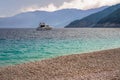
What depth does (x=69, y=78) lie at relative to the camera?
19.8 meters

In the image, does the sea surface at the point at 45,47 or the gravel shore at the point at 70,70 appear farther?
the sea surface at the point at 45,47

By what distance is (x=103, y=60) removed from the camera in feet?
91.2

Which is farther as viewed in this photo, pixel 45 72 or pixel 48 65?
pixel 48 65

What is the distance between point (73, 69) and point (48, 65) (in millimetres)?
3148

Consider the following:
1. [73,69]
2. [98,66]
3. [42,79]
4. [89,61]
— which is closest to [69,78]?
[42,79]

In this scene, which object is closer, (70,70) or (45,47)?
(70,70)

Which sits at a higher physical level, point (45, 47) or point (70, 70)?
point (70, 70)

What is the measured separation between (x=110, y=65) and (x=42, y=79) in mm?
7696

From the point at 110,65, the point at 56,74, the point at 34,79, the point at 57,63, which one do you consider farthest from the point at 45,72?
the point at 110,65

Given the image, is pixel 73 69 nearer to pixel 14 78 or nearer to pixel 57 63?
pixel 57 63

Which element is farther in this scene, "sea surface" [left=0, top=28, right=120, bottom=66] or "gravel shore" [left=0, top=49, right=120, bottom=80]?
"sea surface" [left=0, top=28, right=120, bottom=66]

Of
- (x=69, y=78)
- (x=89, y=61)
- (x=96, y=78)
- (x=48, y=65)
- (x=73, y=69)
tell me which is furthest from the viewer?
(x=89, y=61)

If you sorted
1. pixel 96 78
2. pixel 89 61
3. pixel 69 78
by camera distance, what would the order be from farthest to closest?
1. pixel 89 61
2. pixel 69 78
3. pixel 96 78

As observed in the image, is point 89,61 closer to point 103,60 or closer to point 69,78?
point 103,60
